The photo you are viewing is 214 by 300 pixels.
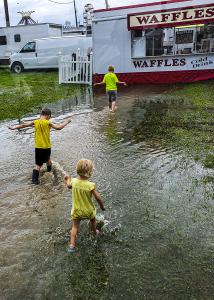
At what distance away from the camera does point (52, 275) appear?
3.99 meters

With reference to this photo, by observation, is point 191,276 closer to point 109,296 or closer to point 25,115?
point 109,296

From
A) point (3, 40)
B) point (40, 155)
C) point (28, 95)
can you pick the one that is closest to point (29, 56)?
point (3, 40)

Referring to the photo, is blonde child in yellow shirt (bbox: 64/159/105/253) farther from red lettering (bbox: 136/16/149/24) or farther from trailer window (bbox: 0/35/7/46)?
trailer window (bbox: 0/35/7/46)

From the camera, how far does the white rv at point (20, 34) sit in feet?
98.0

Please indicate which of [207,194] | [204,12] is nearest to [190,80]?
[204,12]

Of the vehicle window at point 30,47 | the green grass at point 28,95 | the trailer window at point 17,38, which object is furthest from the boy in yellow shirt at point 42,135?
the trailer window at point 17,38

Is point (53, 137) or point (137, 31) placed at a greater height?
point (137, 31)

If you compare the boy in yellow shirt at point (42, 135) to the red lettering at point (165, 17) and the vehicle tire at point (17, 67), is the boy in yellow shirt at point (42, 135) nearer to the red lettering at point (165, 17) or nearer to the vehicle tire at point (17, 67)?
the red lettering at point (165, 17)

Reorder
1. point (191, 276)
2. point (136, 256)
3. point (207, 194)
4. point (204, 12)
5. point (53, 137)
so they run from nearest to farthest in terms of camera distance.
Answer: point (191, 276), point (136, 256), point (207, 194), point (53, 137), point (204, 12)

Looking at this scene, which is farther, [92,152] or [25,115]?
[25,115]

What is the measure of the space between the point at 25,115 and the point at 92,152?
4809 mm

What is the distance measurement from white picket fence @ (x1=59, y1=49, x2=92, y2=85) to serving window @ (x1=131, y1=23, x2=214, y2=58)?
8.20 feet

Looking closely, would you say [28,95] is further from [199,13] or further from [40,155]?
[40,155]

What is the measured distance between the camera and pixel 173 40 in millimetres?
17719
